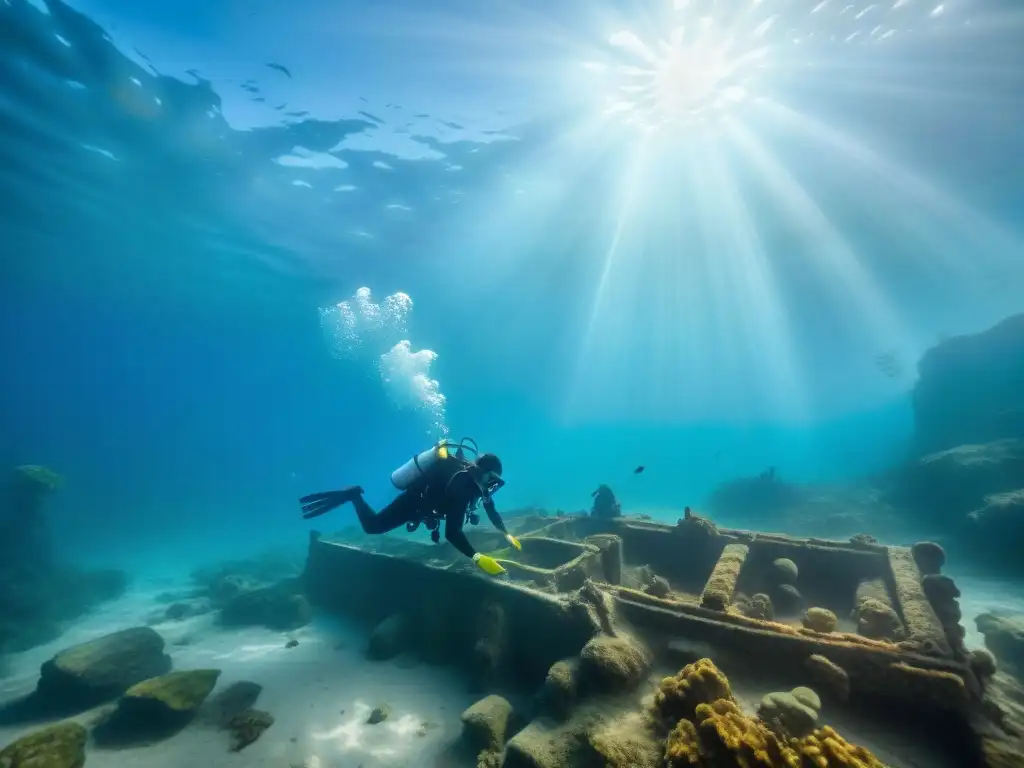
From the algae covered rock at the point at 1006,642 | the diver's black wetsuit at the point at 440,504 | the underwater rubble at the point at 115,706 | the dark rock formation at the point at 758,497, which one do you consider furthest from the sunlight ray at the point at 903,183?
the underwater rubble at the point at 115,706

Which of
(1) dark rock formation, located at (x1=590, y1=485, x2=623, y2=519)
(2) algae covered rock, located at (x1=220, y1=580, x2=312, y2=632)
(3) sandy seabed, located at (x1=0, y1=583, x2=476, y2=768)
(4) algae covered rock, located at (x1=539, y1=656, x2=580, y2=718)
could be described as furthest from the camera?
(1) dark rock formation, located at (x1=590, y1=485, x2=623, y2=519)

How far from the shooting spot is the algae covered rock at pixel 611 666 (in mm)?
5297

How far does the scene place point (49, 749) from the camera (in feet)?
18.3

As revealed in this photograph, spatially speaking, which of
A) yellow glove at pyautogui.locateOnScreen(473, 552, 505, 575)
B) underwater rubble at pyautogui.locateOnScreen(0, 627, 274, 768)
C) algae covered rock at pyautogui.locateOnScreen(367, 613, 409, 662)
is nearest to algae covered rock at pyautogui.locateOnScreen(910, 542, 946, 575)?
yellow glove at pyautogui.locateOnScreen(473, 552, 505, 575)

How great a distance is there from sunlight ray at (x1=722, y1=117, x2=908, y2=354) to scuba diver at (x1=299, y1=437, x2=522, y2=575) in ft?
79.1

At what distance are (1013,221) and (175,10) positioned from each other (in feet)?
161

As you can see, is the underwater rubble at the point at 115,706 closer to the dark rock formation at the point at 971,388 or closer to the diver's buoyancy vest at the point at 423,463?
the diver's buoyancy vest at the point at 423,463

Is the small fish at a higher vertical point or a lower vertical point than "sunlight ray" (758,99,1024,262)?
lower

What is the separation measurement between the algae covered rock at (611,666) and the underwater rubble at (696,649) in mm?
18

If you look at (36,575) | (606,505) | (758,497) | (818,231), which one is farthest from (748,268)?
(36,575)

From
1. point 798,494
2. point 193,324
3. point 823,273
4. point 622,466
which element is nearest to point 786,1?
point 798,494

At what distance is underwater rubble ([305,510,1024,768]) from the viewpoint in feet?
13.8

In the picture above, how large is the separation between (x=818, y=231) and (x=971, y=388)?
1484 cm

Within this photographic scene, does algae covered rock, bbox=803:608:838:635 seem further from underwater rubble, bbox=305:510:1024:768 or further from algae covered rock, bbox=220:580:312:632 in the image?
algae covered rock, bbox=220:580:312:632
